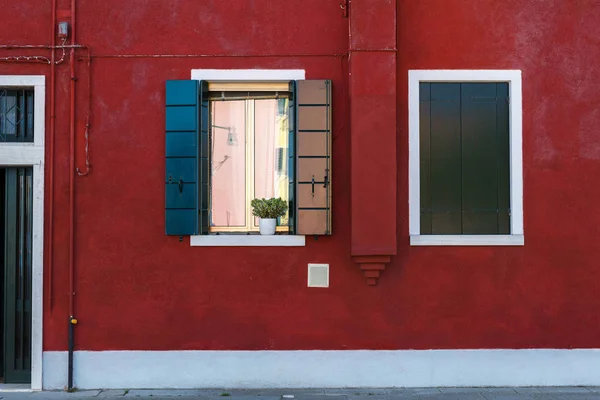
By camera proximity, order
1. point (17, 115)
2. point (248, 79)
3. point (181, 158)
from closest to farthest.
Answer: point (181, 158), point (248, 79), point (17, 115)

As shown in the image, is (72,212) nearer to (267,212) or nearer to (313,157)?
(267,212)

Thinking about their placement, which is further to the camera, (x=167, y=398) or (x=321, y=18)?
(x=321, y=18)

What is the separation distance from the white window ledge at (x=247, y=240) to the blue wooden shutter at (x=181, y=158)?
0.12 meters

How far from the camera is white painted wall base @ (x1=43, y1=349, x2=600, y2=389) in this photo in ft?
21.0

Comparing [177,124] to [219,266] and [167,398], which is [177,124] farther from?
[167,398]

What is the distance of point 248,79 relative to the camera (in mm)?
6523

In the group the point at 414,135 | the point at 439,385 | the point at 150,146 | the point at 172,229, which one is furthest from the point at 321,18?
the point at 439,385

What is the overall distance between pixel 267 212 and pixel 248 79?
144cm

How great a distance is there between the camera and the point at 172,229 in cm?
638

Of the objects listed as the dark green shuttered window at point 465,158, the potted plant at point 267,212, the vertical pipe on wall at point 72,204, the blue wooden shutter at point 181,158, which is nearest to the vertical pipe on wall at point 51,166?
the vertical pipe on wall at point 72,204

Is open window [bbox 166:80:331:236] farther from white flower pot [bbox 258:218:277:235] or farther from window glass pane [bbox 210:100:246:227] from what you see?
white flower pot [bbox 258:218:277:235]

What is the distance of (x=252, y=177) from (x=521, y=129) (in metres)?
2.95

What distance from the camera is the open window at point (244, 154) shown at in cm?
640

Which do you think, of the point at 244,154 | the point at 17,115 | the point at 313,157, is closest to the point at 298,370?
the point at 313,157
